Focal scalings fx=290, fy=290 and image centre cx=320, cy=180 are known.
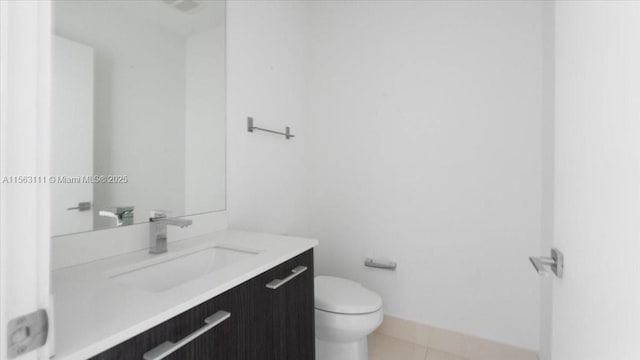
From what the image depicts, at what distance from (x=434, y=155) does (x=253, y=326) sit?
143 cm

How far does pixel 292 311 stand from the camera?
1.11 metres

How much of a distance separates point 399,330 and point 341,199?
0.95 metres

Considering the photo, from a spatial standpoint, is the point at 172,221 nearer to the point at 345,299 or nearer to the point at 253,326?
the point at 253,326

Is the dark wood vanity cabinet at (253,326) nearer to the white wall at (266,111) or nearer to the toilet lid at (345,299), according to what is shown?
the toilet lid at (345,299)

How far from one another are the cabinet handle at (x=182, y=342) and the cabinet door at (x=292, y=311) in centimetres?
20

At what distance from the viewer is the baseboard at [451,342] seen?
1.63 meters

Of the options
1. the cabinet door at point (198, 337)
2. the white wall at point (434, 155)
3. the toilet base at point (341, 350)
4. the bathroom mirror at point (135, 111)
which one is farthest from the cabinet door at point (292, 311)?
the white wall at point (434, 155)

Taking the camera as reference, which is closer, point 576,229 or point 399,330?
point 576,229

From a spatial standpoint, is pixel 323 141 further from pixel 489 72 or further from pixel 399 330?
pixel 399 330

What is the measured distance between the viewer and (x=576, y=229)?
0.61 m

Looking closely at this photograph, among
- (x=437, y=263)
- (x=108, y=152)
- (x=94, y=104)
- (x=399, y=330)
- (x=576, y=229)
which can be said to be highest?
(x=94, y=104)

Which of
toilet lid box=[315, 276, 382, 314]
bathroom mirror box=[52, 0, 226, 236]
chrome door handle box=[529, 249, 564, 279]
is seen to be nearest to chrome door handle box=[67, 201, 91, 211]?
bathroom mirror box=[52, 0, 226, 236]

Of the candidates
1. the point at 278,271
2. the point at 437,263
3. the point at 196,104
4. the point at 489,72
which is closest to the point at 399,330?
the point at 437,263

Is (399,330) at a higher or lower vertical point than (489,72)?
lower
